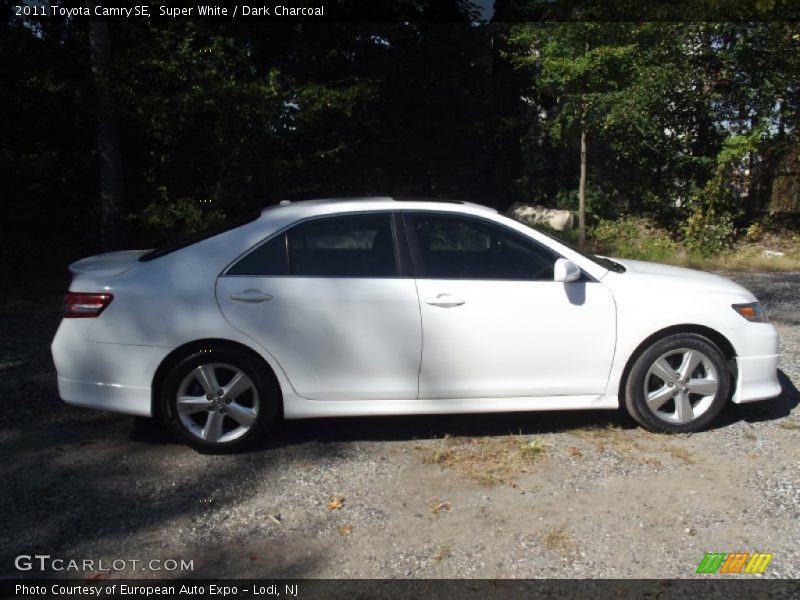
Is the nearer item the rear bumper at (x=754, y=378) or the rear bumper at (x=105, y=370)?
the rear bumper at (x=105, y=370)

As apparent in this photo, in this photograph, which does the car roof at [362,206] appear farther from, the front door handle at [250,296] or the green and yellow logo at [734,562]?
the green and yellow logo at [734,562]

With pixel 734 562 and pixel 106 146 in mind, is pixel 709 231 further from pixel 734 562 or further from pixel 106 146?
pixel 734 562

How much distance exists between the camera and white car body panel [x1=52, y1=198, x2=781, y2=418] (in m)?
4.89

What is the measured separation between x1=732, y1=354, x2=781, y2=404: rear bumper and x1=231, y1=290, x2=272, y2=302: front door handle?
306 cm

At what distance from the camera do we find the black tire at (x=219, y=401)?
16.0 ft

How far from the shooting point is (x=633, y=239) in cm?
1444

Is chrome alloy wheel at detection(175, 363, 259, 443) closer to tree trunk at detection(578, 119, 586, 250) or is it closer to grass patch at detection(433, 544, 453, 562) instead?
grass patch at detection(433, 544, 453, 562)

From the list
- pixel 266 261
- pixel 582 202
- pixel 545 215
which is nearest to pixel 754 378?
pixel 266 261

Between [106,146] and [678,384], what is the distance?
8.91 m

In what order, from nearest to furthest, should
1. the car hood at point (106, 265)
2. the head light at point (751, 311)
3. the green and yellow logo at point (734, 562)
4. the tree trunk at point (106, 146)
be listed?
the green and yellow logo at point (734, 562), the car hood at point (106, 265), the head light at point (751, 311), the tree trunk at point (106, 146)

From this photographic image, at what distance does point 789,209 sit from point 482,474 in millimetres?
12004

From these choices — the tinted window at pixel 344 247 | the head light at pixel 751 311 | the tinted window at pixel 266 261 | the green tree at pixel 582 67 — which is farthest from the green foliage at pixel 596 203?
the tinted window at pixel 266 261

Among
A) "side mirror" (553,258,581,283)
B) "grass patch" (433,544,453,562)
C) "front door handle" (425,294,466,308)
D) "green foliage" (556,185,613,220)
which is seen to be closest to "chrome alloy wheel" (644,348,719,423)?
"side mirror" (553,258,581,283)

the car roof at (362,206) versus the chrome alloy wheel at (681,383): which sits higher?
the car roof at (362,206)
